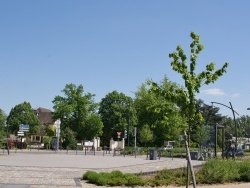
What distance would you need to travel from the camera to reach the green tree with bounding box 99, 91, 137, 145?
90875 millimetres

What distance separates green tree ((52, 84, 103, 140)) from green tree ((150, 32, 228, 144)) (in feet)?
219

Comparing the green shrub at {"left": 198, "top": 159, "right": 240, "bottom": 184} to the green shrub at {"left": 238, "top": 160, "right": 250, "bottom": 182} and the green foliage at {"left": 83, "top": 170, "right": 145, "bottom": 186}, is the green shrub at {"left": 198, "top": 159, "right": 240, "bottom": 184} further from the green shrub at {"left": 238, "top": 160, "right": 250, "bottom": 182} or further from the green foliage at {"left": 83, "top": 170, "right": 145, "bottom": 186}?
the green foliage at {"left": 83, "top": 170, "right": 145, "bottom": 186}

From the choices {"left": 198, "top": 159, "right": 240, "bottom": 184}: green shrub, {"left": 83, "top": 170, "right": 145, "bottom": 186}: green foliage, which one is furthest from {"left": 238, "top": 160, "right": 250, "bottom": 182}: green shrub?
{"left": 83, "top": 170, "right": 145, "bottom": 186}: green foliage

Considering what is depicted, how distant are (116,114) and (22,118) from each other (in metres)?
20.5

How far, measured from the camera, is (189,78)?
13539mm

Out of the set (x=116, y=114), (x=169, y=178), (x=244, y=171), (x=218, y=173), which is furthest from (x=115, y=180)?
(x=116, y=114)

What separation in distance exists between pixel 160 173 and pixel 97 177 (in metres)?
3.07

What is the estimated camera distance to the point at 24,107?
9381 cm

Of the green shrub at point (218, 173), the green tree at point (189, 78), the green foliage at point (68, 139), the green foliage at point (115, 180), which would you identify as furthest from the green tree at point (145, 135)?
the green tree at point (189, 78)

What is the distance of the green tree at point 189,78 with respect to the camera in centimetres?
1360

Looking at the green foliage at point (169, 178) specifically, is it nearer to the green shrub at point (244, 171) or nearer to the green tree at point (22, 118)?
the green shrub at point (244, 171)

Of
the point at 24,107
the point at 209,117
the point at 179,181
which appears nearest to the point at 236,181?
the point at 179,181

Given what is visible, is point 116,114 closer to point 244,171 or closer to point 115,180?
point 244,171

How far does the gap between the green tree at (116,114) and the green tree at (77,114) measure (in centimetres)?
951
